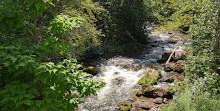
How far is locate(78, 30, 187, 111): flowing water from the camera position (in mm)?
7102

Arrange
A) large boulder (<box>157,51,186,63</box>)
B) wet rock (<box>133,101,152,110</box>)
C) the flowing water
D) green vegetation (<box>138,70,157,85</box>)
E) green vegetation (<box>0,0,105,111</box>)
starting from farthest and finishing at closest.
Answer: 1. large boulder (<box>157,51,186,63</box>)
2. green vegetation (<box>138,70,157,85</box>)
3. the flowing water
4. wet rock (<box>133,101,152,110</box>)
5. green vegetation (<box>0,0,105,111</box>)

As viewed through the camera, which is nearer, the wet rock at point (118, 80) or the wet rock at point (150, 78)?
the wet rock at point (150, 78)

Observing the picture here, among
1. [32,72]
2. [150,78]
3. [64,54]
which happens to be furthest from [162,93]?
[32,72]

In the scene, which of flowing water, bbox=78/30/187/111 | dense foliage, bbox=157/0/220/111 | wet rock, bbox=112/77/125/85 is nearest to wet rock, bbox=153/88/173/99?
dense foliage, bbox=157/0/220/111

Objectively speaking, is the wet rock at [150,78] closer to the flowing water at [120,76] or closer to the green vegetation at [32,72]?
the flowing water at [120,76]

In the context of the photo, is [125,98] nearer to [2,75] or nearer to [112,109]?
[112,109]

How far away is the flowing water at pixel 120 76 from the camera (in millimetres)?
7102

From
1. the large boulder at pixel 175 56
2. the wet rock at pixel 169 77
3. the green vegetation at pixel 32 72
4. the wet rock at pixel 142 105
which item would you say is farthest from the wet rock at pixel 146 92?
the green vegetation at pixel 32 72

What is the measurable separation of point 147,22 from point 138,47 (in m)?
2.48

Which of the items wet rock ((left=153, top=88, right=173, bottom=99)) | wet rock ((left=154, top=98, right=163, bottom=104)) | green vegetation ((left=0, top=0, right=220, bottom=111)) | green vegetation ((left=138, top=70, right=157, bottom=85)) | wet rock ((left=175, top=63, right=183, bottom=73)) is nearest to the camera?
green vegetation ((left=0, top=0, right=220, bottom=111))

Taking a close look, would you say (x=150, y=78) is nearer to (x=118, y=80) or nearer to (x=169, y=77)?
(x=169, y=77)

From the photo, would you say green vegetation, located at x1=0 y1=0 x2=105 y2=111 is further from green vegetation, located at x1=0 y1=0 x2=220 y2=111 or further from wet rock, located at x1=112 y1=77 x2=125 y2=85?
wet rock, located at x1=112 y1=77 x2=125 y2=85

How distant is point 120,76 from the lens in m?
9.78

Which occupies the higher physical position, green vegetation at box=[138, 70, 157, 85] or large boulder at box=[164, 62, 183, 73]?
large boulder at box=[164, 62, 183, 73]
